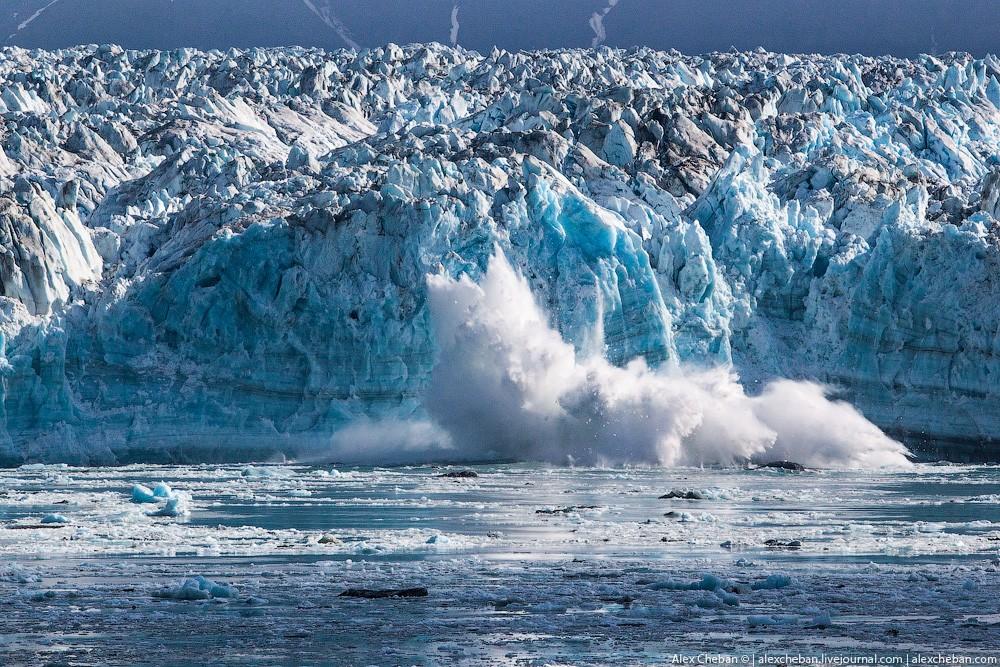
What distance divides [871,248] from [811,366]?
11.5ft

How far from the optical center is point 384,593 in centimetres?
1502

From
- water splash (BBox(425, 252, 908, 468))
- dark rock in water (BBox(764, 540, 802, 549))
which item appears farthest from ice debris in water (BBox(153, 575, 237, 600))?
water splash (BBox(425, 252, 908, 468))

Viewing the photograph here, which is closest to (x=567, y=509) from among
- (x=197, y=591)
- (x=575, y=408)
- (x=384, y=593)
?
(x=384, y=593)

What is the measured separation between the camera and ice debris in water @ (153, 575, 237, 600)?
48.2ft

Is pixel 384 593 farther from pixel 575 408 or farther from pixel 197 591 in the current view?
pixel 575 408

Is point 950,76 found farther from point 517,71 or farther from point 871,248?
point 871,248

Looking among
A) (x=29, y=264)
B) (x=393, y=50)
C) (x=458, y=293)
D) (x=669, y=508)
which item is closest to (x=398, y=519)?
(x=669, y=508)

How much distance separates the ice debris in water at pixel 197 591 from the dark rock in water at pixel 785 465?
79.5 feet

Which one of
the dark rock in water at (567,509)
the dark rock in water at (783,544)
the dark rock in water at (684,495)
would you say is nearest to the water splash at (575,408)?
the dark rock in water at (684,495)

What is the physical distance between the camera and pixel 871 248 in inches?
1694

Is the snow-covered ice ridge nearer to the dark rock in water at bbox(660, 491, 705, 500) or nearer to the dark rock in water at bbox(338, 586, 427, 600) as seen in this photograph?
the dark rock in water at bbox(660, 491, 705, 500)

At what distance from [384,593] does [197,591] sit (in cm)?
163

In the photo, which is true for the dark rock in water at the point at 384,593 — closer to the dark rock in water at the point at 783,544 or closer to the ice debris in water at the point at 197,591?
the ice debris in water at the point at 197,591

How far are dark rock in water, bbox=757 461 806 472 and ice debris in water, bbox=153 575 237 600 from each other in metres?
24.2
